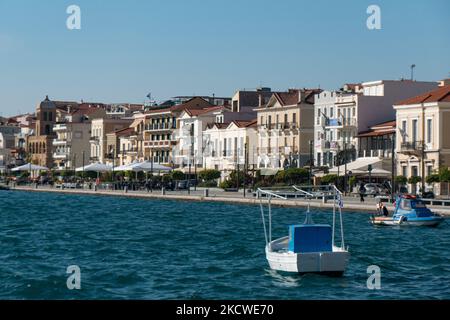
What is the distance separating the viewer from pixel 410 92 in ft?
361

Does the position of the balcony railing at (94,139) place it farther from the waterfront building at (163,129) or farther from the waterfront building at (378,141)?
the waterfront building at (378,141)

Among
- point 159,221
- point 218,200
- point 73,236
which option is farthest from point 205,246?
point 218,200

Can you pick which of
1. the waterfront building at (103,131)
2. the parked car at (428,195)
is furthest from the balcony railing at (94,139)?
the parked car at (428,195)

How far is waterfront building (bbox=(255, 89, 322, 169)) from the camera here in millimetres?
117812

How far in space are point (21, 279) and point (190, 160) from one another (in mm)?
98941

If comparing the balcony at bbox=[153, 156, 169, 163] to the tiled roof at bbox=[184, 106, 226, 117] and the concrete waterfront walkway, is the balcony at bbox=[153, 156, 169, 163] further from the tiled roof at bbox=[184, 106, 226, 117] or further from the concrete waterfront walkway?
the concrete waterfront walkway

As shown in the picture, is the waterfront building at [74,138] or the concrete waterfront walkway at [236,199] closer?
the concrete waterfront walkway at [236,199]

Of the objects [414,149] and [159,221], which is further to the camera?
[414,149]

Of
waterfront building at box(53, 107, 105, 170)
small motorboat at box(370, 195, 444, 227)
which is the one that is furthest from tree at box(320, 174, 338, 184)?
waterfront building at box(53, 107, 105, 170)

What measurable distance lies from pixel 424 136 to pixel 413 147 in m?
1.14

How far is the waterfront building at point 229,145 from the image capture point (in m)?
126

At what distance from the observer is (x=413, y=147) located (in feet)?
307

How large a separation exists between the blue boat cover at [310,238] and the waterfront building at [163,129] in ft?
338

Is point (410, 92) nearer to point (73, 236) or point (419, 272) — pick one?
point (73, 236)
